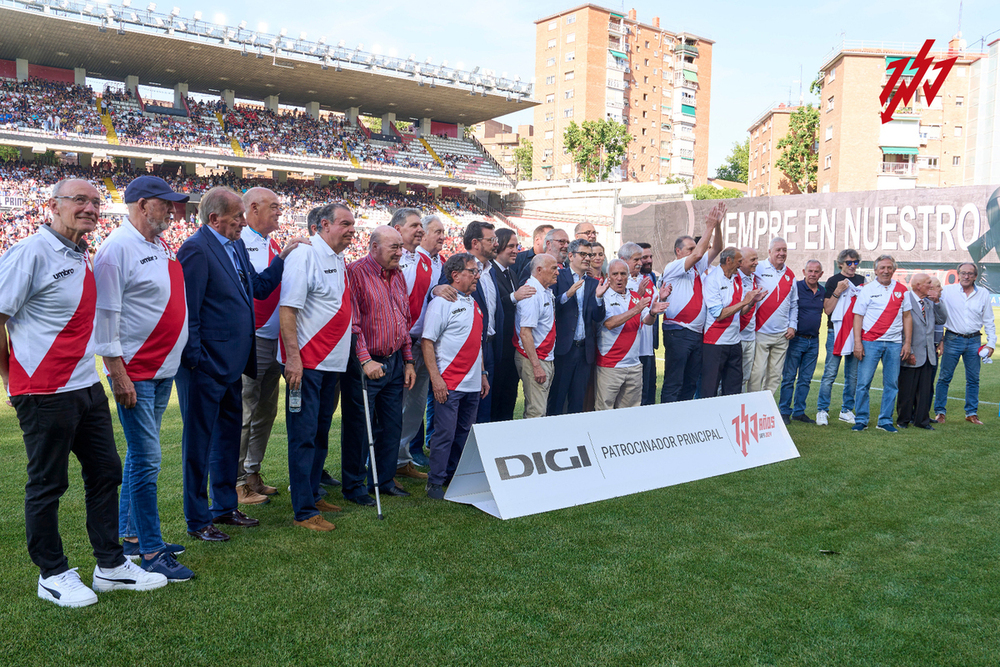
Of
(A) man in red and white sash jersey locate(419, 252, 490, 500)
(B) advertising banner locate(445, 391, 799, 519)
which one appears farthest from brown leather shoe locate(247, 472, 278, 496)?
(B) advertising banner locate(445, 391, 799, 519)

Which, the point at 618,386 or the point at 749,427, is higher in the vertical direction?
the point at 618,386

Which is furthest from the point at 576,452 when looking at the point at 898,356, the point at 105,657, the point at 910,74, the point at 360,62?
the point at 910,74

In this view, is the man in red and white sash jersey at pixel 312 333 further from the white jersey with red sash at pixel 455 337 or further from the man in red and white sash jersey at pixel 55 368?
the man in red and white sash jersey at pixel 55 368

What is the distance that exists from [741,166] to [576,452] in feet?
318

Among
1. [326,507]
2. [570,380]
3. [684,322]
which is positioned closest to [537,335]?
[570,380]

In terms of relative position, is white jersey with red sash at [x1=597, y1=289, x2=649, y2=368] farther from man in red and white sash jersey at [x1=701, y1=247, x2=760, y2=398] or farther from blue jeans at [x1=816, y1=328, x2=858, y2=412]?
blue jeans at [x1=816, y1=328, x2=858, y2=412]

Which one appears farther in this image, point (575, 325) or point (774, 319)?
point (774, 319)

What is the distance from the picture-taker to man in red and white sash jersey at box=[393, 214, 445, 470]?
600cm

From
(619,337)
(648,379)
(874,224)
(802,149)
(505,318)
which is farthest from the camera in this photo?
(802,149)

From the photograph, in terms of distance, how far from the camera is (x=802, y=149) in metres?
62.2

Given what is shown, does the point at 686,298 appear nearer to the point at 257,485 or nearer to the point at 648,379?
the point at 648,379

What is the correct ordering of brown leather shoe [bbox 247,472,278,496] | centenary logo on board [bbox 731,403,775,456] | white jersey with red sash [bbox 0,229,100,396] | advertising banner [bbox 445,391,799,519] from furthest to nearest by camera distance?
centenary logo on board [bbox 731,403,775,456] < brown leather shoe [bbox 247,472,278,496] < advertising banner [bbox 445,391,799,519] < white jersey with red sash [bbox 0,229,100,396]

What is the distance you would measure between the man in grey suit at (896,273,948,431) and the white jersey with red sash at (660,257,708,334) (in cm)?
260

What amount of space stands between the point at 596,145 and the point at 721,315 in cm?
5471
